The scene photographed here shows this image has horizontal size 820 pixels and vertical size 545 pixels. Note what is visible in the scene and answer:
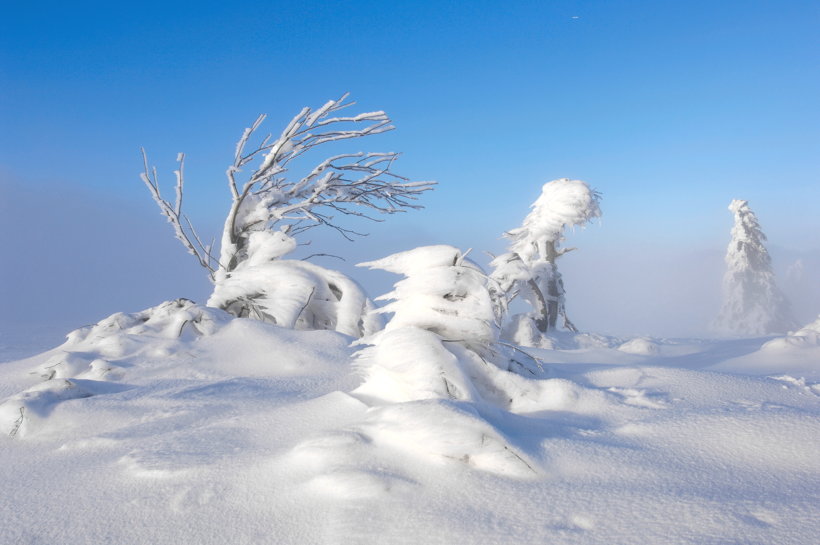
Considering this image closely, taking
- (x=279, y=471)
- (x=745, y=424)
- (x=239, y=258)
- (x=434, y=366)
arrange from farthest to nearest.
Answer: (x=239, y=258) → (x=434, y=366) → (x=745, y=424) → (x=279, y=471)

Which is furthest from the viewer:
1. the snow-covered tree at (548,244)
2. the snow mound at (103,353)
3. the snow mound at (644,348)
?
the snow-covered tree at (548,244)

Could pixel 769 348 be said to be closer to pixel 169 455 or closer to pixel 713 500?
pixel 713 500

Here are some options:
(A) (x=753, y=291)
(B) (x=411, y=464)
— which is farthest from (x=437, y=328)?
(A) (x=753, y=291)

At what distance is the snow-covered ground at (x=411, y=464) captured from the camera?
4.19 feet

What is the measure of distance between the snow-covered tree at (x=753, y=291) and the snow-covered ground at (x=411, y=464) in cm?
2935

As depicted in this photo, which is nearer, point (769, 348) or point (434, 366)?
point (434, 366)

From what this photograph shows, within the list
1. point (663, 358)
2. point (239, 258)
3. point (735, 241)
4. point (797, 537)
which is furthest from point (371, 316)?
point (735, 241)

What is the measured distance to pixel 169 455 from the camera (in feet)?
5.66

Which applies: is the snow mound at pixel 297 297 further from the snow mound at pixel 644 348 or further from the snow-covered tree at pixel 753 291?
the snow-covered tree at pixel 753 291

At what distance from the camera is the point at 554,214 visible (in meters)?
11.9

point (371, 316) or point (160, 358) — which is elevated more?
point (371, 316)

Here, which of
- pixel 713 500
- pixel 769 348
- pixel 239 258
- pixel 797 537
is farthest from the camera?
pixel 239 258

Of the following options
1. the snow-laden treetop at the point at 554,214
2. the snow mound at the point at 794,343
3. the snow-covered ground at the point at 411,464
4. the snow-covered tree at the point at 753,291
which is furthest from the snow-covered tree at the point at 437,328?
the snow-covered tree at the point at 753,291

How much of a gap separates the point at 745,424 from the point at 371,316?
11.2 feet
